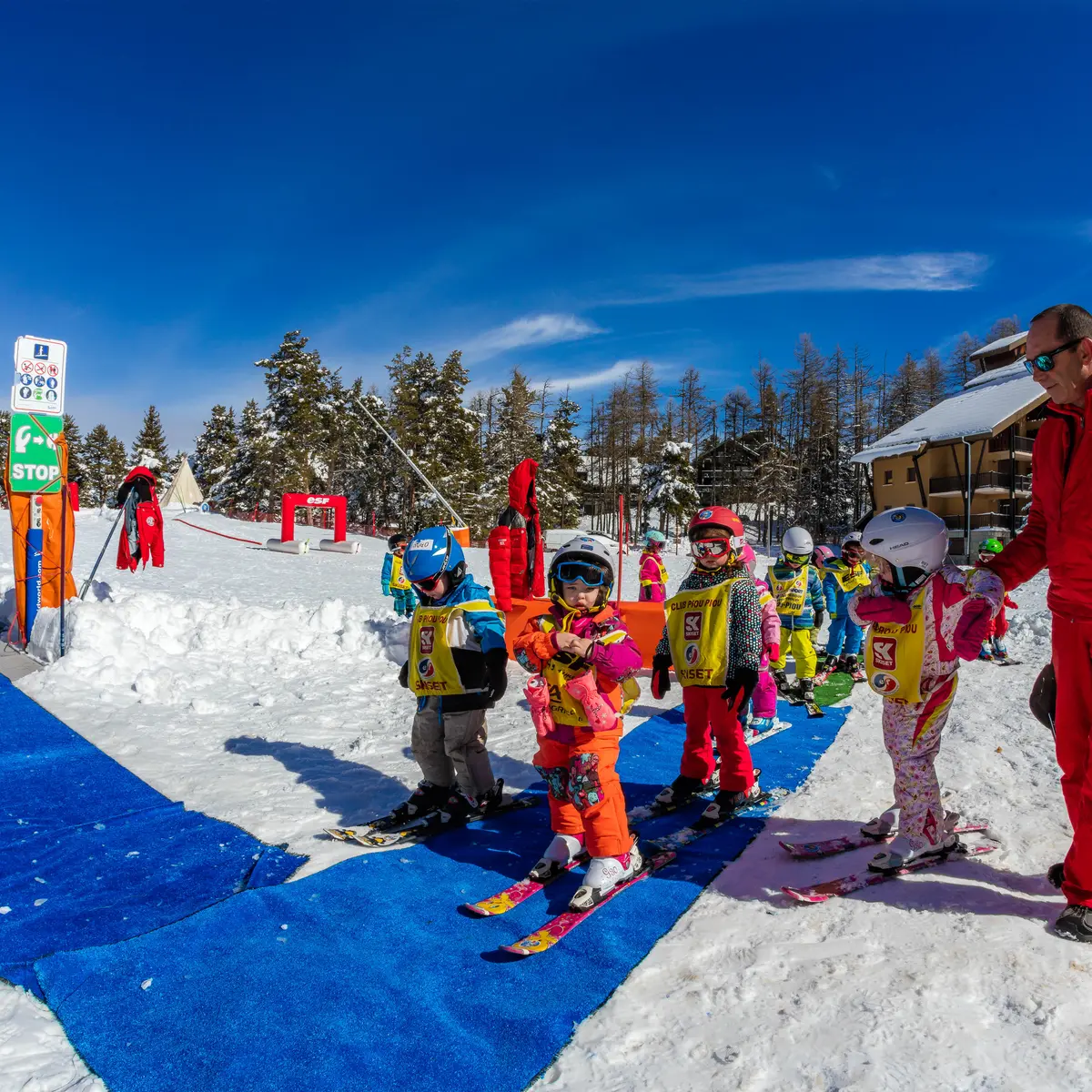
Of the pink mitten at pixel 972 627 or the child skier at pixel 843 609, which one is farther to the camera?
the child skier at pixel 843 609

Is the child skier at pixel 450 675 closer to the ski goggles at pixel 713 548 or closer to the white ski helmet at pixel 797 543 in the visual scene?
the ski goggles at pixel 713 548

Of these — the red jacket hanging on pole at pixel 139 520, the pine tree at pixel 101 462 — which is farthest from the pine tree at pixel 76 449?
the red jacket hanging on pole at pixel 139 520

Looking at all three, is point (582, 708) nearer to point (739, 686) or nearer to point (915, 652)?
point (739, 686)

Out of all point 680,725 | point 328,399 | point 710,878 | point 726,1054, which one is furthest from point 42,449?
point 328,399

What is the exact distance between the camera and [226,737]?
6223mm

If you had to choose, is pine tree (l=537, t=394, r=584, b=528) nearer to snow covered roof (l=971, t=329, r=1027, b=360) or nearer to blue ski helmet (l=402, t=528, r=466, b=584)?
snow covered roof (l=971, t=329, r=1027, b=360)

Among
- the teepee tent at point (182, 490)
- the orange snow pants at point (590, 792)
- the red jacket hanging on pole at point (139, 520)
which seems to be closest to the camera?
the orange snow pants at point (590, 792)

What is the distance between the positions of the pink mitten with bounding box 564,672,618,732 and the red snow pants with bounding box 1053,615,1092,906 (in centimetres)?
190

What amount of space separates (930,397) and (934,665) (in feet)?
181

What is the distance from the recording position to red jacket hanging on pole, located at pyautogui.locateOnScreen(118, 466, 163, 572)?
32.0 feet

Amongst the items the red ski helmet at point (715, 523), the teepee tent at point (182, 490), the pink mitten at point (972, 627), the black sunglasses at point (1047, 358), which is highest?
the teepee tent at point (182, 490)

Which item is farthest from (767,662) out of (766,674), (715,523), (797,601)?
(797,601)

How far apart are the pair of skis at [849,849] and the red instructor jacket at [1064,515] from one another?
1318 millimetres

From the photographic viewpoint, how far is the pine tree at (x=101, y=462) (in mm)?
58812
